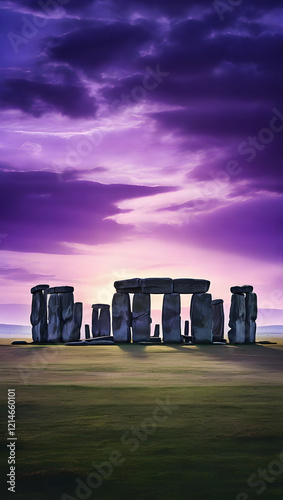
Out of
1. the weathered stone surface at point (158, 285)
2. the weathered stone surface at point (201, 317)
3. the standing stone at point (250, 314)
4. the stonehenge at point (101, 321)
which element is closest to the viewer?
the weathered stone surface at point (201, 317)

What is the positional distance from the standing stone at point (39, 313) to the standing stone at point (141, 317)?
3.82m

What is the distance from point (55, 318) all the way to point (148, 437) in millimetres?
Answer: 16704

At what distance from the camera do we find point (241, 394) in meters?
6.36

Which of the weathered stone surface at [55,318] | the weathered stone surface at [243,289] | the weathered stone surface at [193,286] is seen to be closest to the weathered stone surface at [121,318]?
the weathered stone surface at [193,286]

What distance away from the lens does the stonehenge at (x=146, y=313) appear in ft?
61.9

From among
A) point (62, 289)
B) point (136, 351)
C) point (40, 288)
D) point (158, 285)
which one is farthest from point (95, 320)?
point (136, 351)

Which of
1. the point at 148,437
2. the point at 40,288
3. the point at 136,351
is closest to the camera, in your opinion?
the point at 148,437

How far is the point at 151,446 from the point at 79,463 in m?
0.65

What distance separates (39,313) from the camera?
21.0 metres

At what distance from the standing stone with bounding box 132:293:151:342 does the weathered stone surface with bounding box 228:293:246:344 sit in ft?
10.1

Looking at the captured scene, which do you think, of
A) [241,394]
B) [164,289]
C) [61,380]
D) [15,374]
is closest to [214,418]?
[241,394]

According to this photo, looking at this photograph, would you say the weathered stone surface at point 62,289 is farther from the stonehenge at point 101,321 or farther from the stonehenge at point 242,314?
the stonehenge at point 101,321

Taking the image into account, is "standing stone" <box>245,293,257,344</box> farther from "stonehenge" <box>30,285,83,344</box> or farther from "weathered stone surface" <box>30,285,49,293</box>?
"weathered stone surface" <box>30,285,49,293</box>

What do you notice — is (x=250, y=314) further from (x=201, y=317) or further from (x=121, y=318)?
(x=121, y=318)
